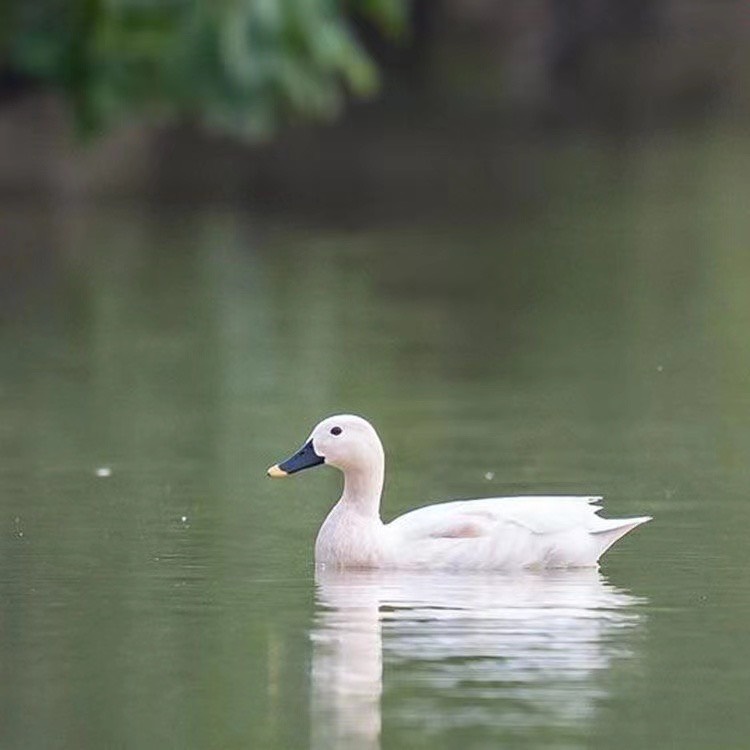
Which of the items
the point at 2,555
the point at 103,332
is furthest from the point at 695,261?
the point at 2,555

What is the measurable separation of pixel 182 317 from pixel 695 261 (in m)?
5.67

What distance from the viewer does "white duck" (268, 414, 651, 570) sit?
10.4 metres

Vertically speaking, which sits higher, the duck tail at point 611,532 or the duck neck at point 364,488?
the duck neck at point 364,488

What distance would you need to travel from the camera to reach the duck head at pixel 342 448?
35.6ft

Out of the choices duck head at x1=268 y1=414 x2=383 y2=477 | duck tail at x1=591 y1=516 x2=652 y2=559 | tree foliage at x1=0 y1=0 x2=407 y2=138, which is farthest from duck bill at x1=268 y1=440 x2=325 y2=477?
tree foliage at x1=0 y1=0 x2=407 y2=138

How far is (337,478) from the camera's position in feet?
43.8

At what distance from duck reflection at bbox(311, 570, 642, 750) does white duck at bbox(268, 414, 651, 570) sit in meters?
0.06

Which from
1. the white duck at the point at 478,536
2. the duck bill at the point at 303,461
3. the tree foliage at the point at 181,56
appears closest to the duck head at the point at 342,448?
the duck bill at the point at 303,461

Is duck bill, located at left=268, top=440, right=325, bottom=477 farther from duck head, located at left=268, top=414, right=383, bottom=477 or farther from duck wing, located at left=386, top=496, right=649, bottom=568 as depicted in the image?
duck wing, located at left=386, top=496, right=649, bottom=568

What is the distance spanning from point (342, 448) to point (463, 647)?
6.06 feet

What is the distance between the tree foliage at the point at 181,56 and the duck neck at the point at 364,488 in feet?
50.6

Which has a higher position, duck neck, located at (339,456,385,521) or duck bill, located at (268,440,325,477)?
duck bill, located at (268,440,325,477)

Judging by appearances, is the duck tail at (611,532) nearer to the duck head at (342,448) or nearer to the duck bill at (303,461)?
the duck head at (342,448)

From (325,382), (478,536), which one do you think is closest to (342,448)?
(478,536)
